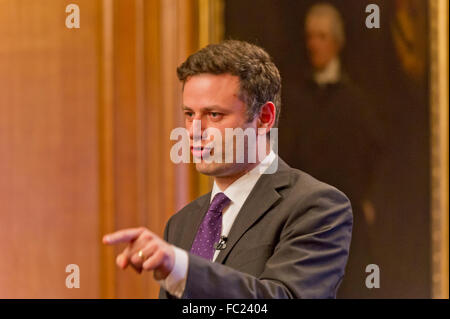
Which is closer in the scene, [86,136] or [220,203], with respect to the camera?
[220,203]

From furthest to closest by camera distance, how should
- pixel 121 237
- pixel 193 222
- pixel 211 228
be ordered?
pixel 193 222, pixel 211 228, pixel 121 237

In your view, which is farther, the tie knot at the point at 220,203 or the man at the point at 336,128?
the man at the point at 336,128

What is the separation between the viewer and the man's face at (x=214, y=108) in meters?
2.12

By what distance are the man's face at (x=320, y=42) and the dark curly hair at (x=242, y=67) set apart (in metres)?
1.45

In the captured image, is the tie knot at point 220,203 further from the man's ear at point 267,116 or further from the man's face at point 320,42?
the man's face at point 320,42

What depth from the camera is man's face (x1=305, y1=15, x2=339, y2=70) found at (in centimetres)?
370

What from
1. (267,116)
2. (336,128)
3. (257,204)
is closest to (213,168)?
(257,204)

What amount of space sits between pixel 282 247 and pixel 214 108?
0.51 m

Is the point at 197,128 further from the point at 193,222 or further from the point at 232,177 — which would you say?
the point at 193,222

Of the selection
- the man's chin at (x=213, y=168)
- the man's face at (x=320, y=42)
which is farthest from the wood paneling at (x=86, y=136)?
the man's chin at (x=213, y=168)

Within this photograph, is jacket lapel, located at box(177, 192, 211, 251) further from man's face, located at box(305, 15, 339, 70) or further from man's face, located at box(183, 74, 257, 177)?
man's face, located at box(305, 15, 339, 70)

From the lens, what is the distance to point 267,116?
2316 millimetres

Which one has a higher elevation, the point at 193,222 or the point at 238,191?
the point at 238,191

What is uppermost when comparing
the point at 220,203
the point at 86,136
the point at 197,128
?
the point at 197,128
